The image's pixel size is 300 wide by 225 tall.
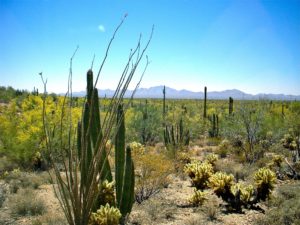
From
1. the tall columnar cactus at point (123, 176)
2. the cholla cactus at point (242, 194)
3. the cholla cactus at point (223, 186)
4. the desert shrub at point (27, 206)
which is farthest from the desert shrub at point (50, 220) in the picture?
the cholla cactus at point (242, 194)

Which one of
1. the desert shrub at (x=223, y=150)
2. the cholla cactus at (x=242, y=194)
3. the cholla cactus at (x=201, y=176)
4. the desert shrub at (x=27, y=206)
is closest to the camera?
the desert shrub at (x=27, y=206)

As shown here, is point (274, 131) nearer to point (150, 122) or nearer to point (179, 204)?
point (150, 122)

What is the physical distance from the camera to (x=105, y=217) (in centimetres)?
459

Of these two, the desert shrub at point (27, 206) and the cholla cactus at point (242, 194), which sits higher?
the cholla cactus at point (242, 194)

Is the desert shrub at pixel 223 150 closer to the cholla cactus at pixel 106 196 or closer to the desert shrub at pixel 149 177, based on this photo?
the desert shrub at pixel 149 177

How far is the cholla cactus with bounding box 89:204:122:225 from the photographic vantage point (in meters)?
4.57

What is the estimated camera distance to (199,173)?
8656mm

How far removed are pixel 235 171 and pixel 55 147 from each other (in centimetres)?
562

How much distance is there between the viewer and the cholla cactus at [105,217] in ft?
15.0

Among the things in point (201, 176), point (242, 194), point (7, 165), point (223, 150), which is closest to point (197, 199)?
point (242, 194)

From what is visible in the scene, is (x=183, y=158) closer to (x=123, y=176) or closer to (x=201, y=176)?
(x=201, y=176)

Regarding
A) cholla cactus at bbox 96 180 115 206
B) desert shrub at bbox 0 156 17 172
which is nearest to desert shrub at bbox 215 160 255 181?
cholla cactus at bbox 96 180 115 206

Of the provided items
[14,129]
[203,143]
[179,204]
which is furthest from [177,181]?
[203,143]

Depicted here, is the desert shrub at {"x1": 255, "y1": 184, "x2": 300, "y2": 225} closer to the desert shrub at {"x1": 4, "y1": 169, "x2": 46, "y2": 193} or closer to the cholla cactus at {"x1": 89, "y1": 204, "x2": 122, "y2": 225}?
the cholla cactus at {"x1": 89, "y1": 204, "x2": 122, "y2": 225}
